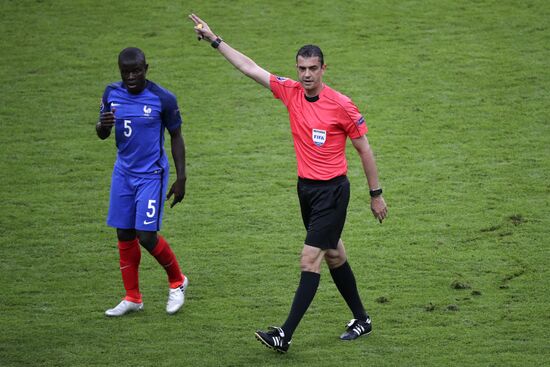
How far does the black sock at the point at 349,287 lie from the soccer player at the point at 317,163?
15cm

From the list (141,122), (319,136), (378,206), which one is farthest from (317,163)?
(141,122)

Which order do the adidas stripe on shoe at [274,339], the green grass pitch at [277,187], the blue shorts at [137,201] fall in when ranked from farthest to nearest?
the blue shorts at [137,201] < the green grass pitch at [277,187] < the adidas stripe on shoe at [274,339]

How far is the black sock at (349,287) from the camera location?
723 centimetres

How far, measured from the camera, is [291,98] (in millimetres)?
7082

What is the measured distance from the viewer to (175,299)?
7840mm

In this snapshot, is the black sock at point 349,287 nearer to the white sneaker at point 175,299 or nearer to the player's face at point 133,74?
the white sneaker at point 175,299

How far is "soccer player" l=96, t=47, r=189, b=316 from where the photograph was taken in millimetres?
7400

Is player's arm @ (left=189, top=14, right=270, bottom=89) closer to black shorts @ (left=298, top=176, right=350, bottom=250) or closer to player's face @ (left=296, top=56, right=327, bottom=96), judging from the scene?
player's face @ (left=296, top=56, right=327, bottom=96)

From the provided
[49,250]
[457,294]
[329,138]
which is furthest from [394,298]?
[49,250]

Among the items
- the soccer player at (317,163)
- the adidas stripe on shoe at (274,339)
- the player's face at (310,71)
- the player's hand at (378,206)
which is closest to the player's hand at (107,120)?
the soccer player at (317,163)

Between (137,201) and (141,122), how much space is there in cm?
62

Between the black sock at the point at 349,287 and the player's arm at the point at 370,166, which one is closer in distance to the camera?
the player's arm at the point at 370,166

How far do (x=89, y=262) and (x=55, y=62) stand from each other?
6025 mm

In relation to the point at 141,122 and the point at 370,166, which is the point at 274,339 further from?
the point at 141,122
